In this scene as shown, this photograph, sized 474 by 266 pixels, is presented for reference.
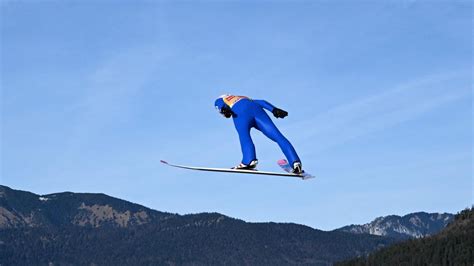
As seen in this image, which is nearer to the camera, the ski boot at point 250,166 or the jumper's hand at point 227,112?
the ski boot at point 250,166

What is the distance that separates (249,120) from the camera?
1114 inches

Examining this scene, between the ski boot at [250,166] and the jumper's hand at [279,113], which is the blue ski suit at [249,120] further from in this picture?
the jumper's hand at [279,113]

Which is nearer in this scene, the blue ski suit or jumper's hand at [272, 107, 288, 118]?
jumper's hand at [272, 107, 288, 118]

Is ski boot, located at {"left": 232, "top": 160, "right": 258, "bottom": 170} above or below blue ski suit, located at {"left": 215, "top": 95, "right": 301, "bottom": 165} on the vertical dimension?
below

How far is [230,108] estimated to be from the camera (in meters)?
28.6

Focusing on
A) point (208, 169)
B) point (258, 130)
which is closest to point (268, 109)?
point (258, 130)

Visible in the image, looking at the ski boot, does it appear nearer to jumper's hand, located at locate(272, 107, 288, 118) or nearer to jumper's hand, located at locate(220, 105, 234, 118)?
jumper's hand, located at locate(272, 107, 288, 118)

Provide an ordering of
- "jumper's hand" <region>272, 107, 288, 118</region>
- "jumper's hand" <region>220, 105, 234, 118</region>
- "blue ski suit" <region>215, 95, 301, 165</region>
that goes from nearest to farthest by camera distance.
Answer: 1. "jumper's hand" <region>272, 107, 288, 118</region>
2. "blue ski suit" <region>215, 95, 301, 165</region>
3. "jumper's hand" <region>220, 105, 234, 118</region>

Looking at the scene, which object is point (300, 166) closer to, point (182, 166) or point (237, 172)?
point (237, 172)

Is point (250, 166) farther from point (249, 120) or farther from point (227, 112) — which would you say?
point (227, 112)

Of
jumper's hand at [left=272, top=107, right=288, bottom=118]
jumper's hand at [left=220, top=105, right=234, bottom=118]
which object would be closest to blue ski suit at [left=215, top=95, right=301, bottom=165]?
jumper's hand at [left=220, top=105, right=234, bottom=118]

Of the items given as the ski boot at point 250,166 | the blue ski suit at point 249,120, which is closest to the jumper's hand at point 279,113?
the blue ski suit at point 249,120

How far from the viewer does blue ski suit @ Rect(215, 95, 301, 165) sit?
27.9 metres

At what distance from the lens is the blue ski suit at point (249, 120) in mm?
27891
